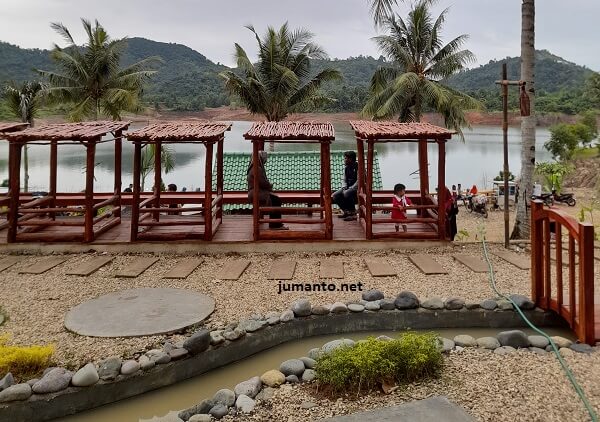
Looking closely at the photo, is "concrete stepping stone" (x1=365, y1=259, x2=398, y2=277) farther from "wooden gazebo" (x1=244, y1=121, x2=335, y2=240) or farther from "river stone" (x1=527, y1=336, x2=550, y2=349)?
"river stone" (x1=527, y1=336, x2=550, y2=349)

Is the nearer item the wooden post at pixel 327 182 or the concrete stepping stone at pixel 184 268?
the concrete stepping stone at pixel 184 268

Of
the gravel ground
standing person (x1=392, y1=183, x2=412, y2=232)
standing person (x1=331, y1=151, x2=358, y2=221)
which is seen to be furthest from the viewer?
standing person (x1=331, y1=151, x2=358, y2=221)

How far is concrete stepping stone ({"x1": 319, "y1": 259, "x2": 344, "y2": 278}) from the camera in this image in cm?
672

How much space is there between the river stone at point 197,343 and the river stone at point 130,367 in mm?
440

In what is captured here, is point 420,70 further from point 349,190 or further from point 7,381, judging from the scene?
point 7,381

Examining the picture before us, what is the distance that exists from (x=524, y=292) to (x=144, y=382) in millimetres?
4410

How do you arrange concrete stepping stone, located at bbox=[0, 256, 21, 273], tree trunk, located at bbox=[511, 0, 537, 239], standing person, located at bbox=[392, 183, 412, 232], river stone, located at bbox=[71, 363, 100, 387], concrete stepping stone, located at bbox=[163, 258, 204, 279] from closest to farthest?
river stone, located at bbox=[71, 363, 100, 387], concrete stepping stone, located at bbox=[163, 258, 204, 279], concrete stepping stone, located at bbox=[0, 256, 21, 273], standing person, located at bbox=[392, 183, 412, 232], tree trunk, located at bbox=[511, 0, 537, 239]

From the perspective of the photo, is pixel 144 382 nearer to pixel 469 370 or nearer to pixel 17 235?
pixel 469 370

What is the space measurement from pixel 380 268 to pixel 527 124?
415cm

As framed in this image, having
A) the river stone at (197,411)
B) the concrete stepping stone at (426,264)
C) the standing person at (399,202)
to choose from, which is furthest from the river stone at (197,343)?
the standing person at (399,202)

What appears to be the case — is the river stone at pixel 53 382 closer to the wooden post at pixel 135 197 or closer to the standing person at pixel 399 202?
the wooden post at pixel 135 197

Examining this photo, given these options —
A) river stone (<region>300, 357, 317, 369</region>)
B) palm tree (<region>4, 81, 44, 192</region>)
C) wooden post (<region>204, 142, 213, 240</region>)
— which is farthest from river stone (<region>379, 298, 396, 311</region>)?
palm tree (<region>4, 81, 44, 192</region>)

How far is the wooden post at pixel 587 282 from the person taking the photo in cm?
428

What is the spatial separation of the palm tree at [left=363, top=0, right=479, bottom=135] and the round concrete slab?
13226 mm
